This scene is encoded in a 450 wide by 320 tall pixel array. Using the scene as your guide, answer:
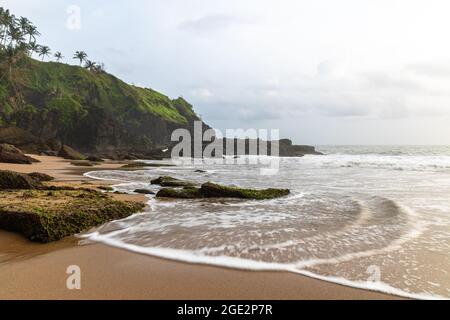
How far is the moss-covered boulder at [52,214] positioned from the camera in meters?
5.09

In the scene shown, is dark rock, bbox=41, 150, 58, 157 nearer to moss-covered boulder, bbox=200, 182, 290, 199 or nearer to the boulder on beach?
the boulder on beach

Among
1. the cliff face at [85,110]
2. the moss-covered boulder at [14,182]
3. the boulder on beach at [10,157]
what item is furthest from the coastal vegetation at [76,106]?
the moss-covered boulder at [14,182]

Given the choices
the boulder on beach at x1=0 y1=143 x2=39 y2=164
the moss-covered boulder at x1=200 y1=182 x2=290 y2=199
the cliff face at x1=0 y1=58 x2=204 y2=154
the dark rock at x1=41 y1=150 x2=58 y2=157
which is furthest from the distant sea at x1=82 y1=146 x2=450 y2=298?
the cliff face at x1=0 y1=58 x2=204 y2=154

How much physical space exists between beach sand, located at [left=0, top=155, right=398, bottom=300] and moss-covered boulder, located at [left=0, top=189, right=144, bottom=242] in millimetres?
499

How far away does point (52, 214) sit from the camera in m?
5.42

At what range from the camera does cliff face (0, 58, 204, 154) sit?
54.3 metres

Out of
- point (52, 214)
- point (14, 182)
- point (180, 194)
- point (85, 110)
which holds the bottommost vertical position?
point (180, 194)

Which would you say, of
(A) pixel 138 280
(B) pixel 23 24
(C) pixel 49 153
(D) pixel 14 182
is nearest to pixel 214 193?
(D) pixel 14 182

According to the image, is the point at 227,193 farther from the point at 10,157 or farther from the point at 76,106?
the point at 76,106

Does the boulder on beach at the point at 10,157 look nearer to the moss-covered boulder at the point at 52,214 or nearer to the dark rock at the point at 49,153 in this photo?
the dark rock at the point at 49,153

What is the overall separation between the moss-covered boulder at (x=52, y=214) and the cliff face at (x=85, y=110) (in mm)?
38545

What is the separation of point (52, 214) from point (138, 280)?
2738mm

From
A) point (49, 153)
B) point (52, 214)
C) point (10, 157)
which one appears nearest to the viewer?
point (52, 214)
